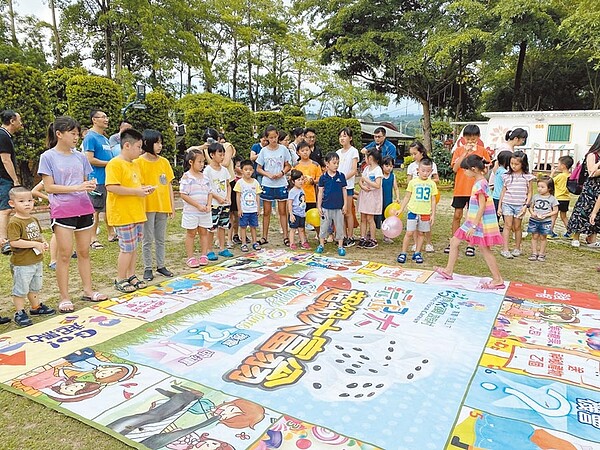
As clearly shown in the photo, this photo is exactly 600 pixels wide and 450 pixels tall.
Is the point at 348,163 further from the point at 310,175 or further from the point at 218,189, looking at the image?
the point at 218,189

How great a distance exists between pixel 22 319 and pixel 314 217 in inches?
150

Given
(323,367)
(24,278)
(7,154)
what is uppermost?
(7,154)

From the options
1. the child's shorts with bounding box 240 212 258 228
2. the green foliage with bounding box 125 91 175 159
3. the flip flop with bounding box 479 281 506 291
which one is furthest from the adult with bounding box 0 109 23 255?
the green foliage with bounding box 125 91 175 159

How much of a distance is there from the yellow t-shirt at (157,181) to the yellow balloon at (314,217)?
217 centimetres

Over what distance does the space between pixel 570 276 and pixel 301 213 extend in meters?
3.42

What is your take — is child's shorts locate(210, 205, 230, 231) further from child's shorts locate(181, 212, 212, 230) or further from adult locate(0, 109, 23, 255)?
adult locate(0, 109, 23, 255)

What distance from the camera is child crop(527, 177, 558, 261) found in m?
5.61

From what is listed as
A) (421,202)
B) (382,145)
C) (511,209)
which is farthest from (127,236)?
(511,209)

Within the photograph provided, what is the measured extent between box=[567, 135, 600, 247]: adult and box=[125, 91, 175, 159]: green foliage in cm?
922

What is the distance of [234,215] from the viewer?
655cm

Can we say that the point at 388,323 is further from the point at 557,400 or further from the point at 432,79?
the point at 432,79


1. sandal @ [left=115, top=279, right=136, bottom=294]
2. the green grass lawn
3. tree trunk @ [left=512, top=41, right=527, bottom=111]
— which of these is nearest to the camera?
the green grass lawn

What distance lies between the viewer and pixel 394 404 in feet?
8.04

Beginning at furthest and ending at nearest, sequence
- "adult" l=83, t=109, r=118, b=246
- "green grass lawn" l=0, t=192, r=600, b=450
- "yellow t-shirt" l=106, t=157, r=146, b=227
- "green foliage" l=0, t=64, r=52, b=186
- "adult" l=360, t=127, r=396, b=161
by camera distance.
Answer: "green foliage" l=0, t=64, r=52, b=186, "adult" l=360, t=127, r=396, b=161, "adult" l=83, t=109, r=118, b=246, "yellow t-shirt" l=106, t=157, r=146, b=227, "green grass lawn" l=0, t=192, r=600, b=450
